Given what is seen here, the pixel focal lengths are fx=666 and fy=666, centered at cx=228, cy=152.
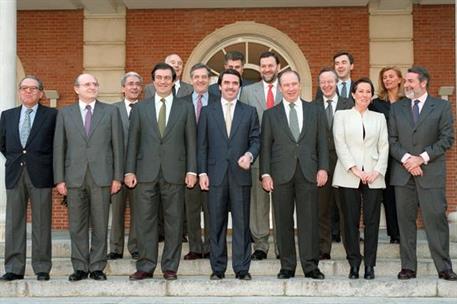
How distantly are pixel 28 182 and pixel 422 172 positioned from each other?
376 cm

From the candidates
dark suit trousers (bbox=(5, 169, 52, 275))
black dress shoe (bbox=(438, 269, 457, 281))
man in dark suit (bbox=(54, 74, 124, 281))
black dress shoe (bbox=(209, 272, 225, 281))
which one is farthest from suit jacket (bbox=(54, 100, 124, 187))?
black dress shoe (bbox=(438, 269, 457, 281))

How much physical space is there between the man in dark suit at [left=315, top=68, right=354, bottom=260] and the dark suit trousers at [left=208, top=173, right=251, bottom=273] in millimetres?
948

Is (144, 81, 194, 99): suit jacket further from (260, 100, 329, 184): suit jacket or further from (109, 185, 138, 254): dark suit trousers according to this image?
Result: (260, 100, 329, 184): suit jacket

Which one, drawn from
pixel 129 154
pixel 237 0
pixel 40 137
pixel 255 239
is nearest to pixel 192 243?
pixel 255 239

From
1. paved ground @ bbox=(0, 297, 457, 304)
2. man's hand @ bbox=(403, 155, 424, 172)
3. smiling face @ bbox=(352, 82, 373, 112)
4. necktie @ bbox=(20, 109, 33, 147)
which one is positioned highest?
smiling face @ bbox=(352, 82, 373, 112)

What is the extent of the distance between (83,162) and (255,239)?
6.56ft

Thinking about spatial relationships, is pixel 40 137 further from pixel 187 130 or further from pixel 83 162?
pixel 187 130

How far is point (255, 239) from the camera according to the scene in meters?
7.07

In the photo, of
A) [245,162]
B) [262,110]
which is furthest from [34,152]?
[262,110]

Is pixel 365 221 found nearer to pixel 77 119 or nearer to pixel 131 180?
pixel 131 180

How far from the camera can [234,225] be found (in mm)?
6320

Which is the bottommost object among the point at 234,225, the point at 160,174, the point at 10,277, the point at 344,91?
the point at 10,277

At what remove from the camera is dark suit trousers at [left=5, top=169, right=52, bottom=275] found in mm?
6430

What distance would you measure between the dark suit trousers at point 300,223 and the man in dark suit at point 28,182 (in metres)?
2.24
